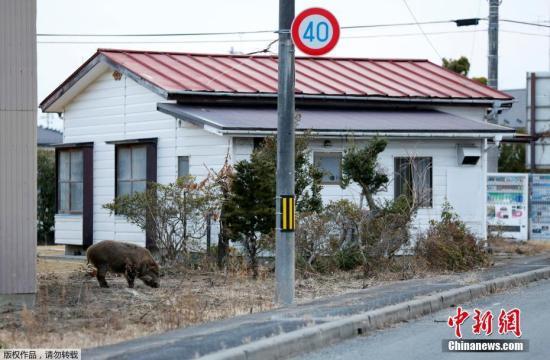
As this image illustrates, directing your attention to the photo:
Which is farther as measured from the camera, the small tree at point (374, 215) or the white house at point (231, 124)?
the white house at point (231, 124)

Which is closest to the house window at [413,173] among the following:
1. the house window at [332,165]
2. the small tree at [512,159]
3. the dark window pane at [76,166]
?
the house window at [332,165]

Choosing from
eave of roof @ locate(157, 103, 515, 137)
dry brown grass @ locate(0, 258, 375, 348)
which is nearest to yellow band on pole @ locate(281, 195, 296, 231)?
dry brown grass @ locate(0, 258, 375, 348)

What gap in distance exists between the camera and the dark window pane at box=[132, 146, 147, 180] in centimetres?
2256

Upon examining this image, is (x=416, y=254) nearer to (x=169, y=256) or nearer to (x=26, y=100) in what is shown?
(x=169, y=256)

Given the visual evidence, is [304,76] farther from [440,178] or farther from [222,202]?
[222,202]

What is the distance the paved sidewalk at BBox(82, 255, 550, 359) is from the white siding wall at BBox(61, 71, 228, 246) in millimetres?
6205

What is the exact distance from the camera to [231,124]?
1950 centimetres

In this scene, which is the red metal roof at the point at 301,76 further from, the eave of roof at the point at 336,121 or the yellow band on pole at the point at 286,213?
the yellow band on pole at the point at 286,213

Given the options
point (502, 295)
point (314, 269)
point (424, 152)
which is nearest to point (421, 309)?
point (502, 295)

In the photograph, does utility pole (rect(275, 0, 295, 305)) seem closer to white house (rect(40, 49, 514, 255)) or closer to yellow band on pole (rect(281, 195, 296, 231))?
yellow band on pole (rect(281, 195, 296, 231))

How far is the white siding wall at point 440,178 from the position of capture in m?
21.7

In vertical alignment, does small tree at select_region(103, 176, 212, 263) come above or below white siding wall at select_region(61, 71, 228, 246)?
below

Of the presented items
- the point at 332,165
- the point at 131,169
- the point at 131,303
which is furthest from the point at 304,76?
the point at 131,303

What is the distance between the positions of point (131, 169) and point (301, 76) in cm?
458
